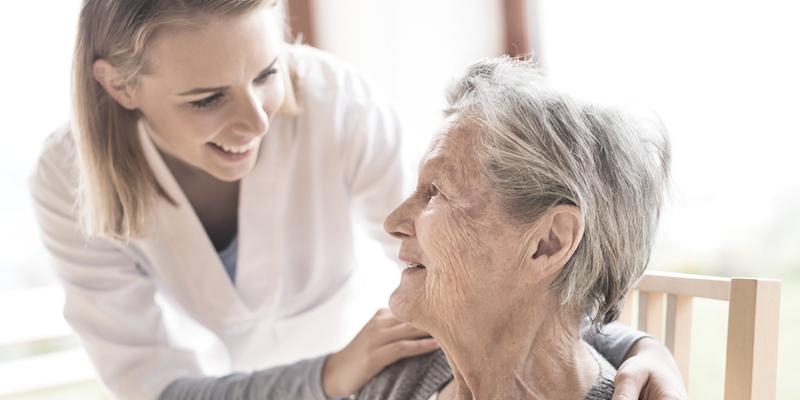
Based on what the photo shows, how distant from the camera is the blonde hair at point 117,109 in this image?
1.49 m

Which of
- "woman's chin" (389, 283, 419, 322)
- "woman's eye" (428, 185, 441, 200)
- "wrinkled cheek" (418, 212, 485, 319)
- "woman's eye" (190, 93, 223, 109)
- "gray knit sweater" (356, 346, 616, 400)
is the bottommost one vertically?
"gray knit sweater" (356, 346, 616, 400)

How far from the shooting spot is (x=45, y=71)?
3.43 meters

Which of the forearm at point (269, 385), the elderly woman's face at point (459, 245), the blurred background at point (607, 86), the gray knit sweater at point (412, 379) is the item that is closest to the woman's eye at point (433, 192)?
the elderly woman's face at point (459, 245)

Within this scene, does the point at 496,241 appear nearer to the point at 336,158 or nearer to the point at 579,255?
the point at 579,255

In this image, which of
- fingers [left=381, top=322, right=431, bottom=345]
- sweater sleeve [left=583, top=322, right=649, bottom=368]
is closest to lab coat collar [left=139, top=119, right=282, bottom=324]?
fingers [left=381, top=322, right=431, bottom=345]

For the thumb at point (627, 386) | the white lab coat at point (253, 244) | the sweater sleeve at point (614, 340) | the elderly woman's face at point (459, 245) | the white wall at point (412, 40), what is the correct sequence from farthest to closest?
the white wall at point (412, 40), the white lab coat at point (253, 244), the sweater sleeve at point (614, 340), the elderly woman's face at point (459, 245), the thumb at point (627, 386)

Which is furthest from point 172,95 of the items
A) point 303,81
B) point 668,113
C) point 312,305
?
point 668,113

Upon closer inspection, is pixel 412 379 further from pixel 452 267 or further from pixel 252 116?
pixel 252 116

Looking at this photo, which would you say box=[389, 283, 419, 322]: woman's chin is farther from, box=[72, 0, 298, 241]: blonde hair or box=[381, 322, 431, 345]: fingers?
box=[72, 0, 298, 241]: blonde hair

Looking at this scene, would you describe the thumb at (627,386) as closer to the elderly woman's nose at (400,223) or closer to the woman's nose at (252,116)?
the elderly woman's nose at (400,223)

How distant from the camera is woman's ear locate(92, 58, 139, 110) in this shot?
1.60 metres

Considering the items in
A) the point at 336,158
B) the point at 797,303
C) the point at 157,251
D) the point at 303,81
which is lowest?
the point at 797,303

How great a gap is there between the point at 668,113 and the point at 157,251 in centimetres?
179

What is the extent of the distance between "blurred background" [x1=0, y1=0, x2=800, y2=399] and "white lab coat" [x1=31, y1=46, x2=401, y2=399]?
0.41 feet
